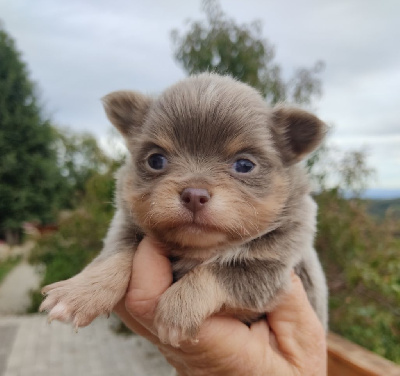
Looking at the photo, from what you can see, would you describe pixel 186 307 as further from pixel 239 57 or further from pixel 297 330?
pixel 239 57

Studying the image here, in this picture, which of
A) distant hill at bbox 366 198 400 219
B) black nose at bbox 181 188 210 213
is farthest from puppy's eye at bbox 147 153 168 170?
distant hill at bbox 366 198 400 219

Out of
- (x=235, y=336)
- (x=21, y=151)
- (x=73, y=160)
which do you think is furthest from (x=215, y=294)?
(x=73, y=160)

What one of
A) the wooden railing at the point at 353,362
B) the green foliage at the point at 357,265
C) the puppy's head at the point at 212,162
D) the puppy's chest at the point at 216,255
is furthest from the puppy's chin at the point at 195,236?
the green foliage at the point at 357,265

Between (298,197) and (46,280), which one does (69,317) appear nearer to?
(298,197)

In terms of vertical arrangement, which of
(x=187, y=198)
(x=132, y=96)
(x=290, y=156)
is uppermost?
(x=132, y=96)

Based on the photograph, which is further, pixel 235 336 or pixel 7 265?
pixel 7 265

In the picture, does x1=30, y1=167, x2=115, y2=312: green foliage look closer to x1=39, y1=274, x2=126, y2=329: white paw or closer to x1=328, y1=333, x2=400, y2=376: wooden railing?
x1=328, y1=333, x2=400, y2=376: wooden railing

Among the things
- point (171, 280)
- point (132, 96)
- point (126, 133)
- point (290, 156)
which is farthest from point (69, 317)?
point (290, 156)
